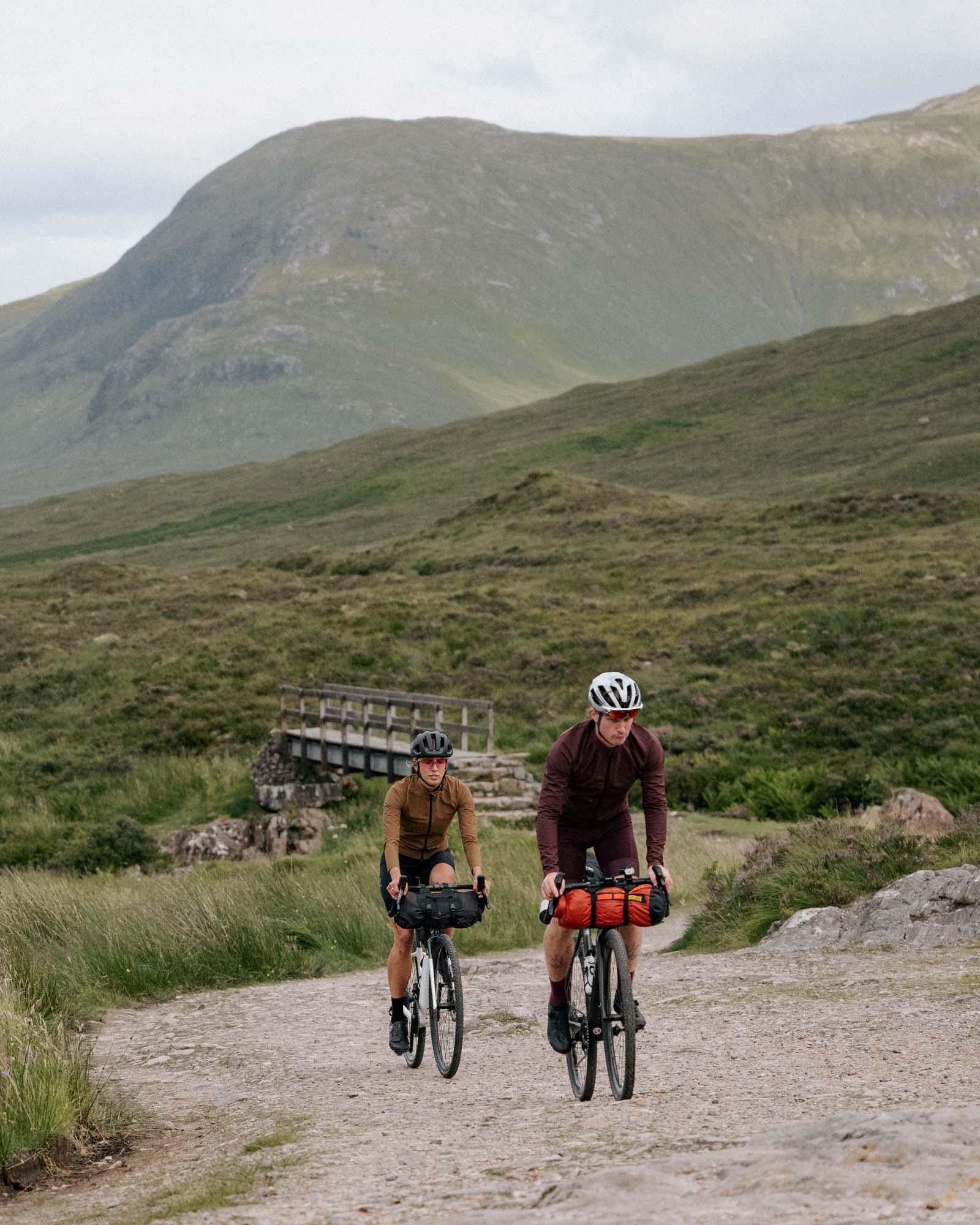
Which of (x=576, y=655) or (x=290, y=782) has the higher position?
(x=576, y=655)

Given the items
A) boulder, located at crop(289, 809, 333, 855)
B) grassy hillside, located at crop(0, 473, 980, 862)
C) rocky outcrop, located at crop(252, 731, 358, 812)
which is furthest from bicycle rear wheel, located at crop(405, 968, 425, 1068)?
rocky outcrop, located at crop(252, 731, 358, 812)

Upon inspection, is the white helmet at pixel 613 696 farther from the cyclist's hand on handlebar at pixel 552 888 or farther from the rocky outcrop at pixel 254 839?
the rocky outcrop at pixel 254 839

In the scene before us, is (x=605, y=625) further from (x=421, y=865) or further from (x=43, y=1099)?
(x=43, y=1099)

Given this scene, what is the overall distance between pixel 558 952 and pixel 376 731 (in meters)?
23.8

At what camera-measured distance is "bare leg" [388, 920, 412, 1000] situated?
949cm

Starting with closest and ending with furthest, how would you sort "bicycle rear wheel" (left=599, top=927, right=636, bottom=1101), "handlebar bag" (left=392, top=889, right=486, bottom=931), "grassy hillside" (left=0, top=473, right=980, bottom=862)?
"bicycle rear wheel" (left=599, top=927, right=636, bottom=1101) < "handlebar bag" (left=392, top=889, right=486, bottom=931) < "grassy hillside" (left=0, top=473, right=980, bottom=862)

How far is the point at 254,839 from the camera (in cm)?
2731

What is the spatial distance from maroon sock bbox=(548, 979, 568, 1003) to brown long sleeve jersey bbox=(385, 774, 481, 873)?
4.03 feet

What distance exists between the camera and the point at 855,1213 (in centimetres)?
503

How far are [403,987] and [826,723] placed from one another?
23521mm

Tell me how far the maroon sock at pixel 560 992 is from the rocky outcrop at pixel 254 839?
1814cm

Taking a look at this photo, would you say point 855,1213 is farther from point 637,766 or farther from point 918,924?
point 918,924

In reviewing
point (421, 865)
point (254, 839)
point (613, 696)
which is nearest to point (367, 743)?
point (254, 839)

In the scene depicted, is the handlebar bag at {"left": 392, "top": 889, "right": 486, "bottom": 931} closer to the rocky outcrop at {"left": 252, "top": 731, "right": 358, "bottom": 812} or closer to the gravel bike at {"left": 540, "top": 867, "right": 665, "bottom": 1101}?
the gravel bike at {"left": 540, "top": 867, "right": 665, "bottom": 1101}
